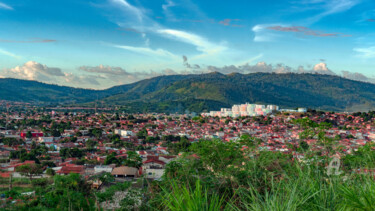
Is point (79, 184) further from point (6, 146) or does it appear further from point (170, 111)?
point (170, 111)

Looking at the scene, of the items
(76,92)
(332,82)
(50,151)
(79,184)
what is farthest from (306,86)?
(79,184)

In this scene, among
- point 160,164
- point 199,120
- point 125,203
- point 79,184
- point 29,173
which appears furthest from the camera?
point 199,120

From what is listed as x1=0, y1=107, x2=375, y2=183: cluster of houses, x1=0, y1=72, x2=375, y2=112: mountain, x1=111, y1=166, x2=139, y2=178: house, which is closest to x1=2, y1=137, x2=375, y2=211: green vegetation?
x1=0, y1=107, x2=375, y2=183: cluster of houses

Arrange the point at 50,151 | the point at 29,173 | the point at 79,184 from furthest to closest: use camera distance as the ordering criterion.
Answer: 1. the point at 50,151
2. the point at 29,173
3. the point at 79,184

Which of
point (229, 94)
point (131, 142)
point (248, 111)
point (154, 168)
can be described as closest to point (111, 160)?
point (154, 168)

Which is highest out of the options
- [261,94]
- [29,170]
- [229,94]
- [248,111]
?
[261,94]

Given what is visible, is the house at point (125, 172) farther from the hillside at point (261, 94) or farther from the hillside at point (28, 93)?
the hillside at point (28, 93)

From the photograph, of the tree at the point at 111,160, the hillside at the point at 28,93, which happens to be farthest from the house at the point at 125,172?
the hillside at the point at 28,93

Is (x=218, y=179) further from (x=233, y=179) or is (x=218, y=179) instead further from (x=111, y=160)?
(x=111, y=160)
